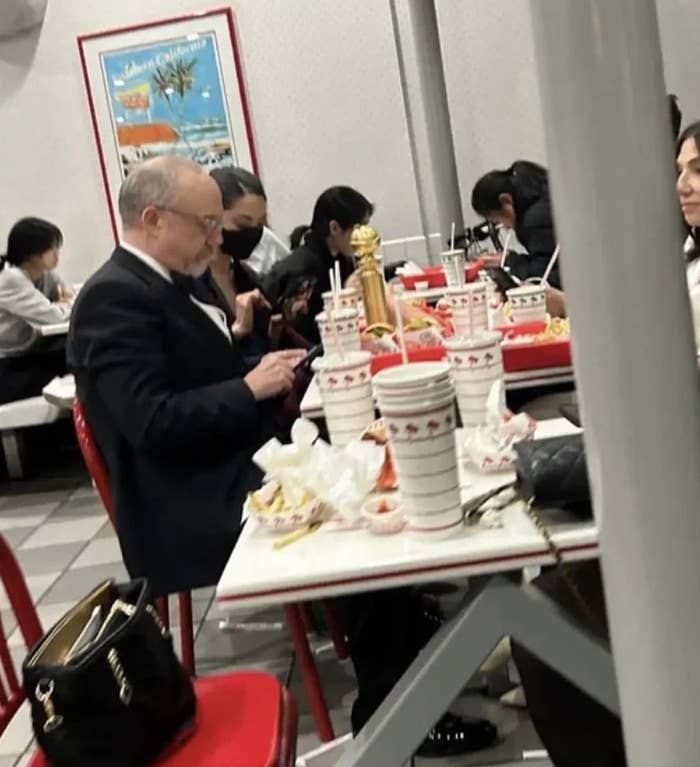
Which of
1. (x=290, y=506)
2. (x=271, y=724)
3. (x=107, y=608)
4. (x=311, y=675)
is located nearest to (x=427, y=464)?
(x=290, y=506)

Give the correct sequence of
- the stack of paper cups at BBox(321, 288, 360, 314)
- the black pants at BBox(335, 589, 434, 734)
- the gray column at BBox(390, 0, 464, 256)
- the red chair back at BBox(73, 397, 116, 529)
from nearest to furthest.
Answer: the black pants at BBox(335, 589, 434, 734), the red chair back at BBox(73, 397, 116, 529), the stack of paper cups at BBox(321, 288, 360, 314), the gray column at BBox(390, 0, 464, 256)

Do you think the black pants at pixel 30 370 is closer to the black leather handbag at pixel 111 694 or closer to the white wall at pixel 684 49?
the white wall at pixel 684 49

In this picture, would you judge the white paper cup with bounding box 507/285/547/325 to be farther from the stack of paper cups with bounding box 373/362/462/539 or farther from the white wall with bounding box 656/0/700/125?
the white wall with bounding box 656/0/700/125

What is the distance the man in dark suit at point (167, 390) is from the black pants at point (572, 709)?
2.60ft

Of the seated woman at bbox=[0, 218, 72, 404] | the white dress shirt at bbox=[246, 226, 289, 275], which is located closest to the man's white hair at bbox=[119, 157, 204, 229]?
the white dress shirt at bbox=[246, 226, 289, 275]

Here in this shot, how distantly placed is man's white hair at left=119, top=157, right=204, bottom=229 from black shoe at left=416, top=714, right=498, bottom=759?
126 centimetres

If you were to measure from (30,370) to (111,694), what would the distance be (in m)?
3.87

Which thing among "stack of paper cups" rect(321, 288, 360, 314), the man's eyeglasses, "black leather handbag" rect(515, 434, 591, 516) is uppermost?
the man's eyeglasses

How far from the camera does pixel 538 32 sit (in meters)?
0.99

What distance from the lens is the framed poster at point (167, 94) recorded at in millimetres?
6008

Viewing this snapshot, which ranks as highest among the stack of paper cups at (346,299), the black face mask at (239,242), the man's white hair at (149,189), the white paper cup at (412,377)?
the man's white hair at (149,189)

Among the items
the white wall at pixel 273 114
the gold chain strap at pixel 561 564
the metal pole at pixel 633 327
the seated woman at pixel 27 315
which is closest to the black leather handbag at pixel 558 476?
the gold chain strap at pixel 561 564

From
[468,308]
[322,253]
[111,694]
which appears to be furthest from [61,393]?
[111,694]

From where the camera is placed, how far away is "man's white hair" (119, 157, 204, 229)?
2.49 metres
